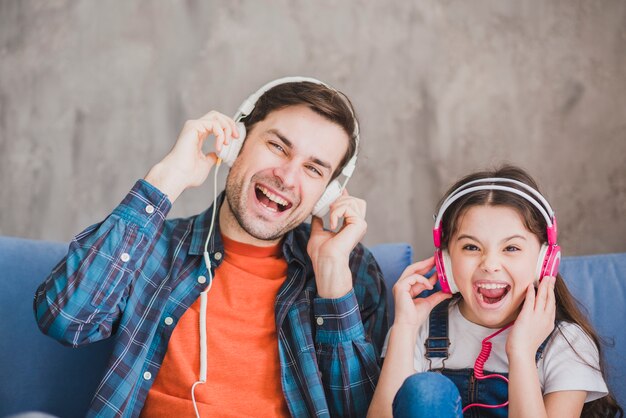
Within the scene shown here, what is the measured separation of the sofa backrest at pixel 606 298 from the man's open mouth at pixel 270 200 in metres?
0.42

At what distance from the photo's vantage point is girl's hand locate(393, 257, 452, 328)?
1656 mm

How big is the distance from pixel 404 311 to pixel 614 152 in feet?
4.31

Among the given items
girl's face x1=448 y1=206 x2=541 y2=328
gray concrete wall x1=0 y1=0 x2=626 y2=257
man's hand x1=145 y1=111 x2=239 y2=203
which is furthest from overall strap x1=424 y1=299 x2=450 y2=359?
gray concrete wall x1=0 y1=0 x2=626 y2=257

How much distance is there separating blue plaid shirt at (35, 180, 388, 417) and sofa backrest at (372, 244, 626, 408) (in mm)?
281

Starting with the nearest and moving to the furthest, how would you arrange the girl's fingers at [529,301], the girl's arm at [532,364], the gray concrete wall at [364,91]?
the girl's arm at [532,364] < the girl's fingers at [529,301] < the gray concrete wall at [364,91]

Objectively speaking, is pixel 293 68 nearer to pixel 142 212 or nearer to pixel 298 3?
pixel 298 3

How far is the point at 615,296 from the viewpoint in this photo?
1.84 m

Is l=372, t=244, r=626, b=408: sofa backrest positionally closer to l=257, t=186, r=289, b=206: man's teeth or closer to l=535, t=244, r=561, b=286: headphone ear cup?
l=535, t=244, r=561, b=286: headphone ear cup

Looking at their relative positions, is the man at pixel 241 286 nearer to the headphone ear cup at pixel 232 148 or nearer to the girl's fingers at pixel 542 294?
the headphone ear cup at pixel 232 148

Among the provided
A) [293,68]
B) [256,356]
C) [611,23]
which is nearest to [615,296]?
[256,356]

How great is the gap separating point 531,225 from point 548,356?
311 millimetres

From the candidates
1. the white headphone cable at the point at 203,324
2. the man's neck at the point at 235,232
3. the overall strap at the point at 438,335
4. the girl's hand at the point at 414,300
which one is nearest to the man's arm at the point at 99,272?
the white headphone cable at the point at 203,324

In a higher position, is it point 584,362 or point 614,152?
point 614,152

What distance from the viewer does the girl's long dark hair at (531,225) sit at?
5.23 feet
